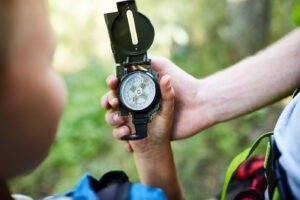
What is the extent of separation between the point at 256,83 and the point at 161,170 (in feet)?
1.07

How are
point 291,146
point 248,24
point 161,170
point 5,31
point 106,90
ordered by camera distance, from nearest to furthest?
point 5,31, point 291,146, point 161,170, point 106,90, point 248,24

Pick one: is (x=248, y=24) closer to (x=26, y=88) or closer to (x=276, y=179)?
(x=276, y=179)

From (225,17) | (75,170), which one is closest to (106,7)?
(225,17)

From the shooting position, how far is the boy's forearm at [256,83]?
1.33 m

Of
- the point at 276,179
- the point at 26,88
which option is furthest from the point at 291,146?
the point at 26,88

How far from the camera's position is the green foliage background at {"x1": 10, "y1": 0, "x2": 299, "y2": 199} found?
2535mm

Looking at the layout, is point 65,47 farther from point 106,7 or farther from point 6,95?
point 6,95

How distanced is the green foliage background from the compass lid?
107 cm

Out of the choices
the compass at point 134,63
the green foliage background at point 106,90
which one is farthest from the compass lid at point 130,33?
the green foliage background at point 106,90

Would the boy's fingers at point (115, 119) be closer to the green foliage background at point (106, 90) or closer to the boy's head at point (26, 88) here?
the boy's head at point (26, 88)

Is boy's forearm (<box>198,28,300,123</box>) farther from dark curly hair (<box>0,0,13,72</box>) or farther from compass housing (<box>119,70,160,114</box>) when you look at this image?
dark curly hair (<box>0,0,13,72</box>)

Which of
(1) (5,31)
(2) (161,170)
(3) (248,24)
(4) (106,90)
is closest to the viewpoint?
(1) (5,31)

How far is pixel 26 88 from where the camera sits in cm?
80

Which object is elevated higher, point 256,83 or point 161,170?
point 256,83
